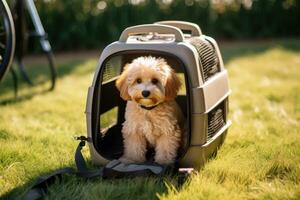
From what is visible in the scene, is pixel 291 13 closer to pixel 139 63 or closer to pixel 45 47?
pixel 45 47

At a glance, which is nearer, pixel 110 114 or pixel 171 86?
pixel 171 86

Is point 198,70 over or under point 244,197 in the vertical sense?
over

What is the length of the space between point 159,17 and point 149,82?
6.12m

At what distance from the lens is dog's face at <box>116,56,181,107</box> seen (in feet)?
10.3

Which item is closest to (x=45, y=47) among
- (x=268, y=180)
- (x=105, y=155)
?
(x=105, y=155)

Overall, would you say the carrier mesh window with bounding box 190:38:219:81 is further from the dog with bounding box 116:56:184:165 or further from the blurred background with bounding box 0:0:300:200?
the blurred background with bounding box 0:0:300:200

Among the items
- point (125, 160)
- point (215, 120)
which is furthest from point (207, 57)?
point (125, 160)

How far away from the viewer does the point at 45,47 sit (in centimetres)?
544

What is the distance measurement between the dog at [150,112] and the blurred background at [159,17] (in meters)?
5.73

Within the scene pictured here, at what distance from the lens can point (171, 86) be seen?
3197 mm

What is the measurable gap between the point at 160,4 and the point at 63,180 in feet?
21.5

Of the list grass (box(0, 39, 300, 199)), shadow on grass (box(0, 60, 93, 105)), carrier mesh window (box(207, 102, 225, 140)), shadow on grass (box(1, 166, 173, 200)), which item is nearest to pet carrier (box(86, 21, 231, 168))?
carrier mesh window (box(207, 102, 225, 140))

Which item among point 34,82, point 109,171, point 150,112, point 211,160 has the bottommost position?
point 34,82

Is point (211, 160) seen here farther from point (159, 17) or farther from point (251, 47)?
point (159, 17)
